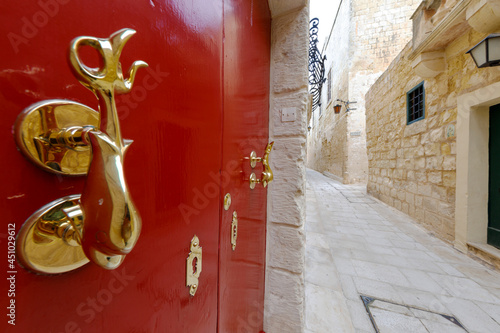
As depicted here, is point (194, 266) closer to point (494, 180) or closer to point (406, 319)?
point (406, 319)

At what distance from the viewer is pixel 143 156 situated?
339 mm

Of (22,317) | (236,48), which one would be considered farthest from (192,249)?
(236,48)

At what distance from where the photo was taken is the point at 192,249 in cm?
46

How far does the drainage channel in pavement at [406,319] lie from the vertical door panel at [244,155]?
108 cm

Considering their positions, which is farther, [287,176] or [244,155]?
[287,176]

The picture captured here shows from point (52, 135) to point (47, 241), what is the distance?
11cm

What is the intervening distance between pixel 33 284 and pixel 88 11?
0.33 meters

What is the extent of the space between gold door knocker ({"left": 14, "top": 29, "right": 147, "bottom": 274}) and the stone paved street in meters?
1.69

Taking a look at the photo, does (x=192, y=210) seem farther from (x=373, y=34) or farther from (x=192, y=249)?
(x=373, y=34)

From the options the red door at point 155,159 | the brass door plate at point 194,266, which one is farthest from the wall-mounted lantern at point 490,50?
the brass door plate at point 194,266

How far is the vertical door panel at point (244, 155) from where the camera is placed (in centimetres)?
63

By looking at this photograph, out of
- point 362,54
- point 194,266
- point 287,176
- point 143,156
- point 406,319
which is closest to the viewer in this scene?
point 143,156

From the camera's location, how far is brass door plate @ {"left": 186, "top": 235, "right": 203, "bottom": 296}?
1.47 ft

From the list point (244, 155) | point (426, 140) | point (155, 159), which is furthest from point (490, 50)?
point (155, 159)
